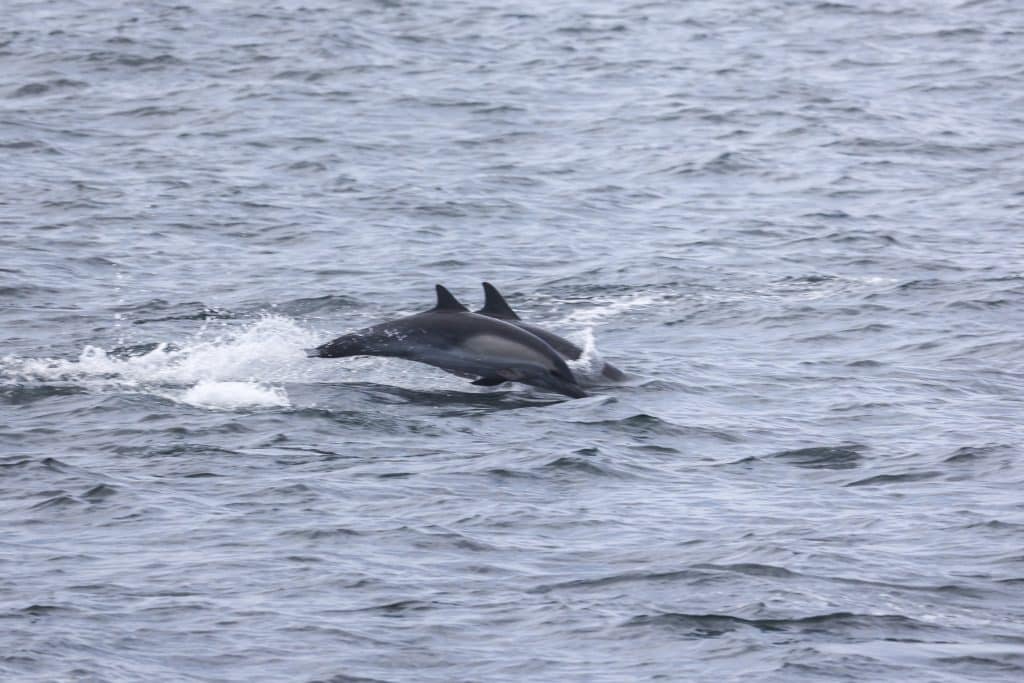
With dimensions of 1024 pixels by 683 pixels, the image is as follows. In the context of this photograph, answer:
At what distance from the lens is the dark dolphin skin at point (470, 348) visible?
1766cm

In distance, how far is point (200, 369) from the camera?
1828cm

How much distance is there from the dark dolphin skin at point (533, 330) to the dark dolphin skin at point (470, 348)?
208 millimetres

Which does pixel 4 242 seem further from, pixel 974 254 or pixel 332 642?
pixel 332 642

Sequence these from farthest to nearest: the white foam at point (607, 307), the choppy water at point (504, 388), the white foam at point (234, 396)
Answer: the white foam at point (607, 307), the white foam at point (234, 396), the choppy water at point (504, 388)

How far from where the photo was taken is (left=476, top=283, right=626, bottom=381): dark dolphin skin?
1806 centimetres

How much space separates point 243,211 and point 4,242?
141 inches

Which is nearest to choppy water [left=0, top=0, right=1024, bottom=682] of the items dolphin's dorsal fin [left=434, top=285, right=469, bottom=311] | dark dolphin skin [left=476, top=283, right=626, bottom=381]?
dark dolphin skin [left=476, top=283, right=626, bottom=381]

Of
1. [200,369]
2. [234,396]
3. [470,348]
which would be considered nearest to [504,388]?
[470,348]

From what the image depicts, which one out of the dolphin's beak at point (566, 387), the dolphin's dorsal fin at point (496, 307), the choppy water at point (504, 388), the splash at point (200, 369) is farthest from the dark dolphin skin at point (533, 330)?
the splash at point (200, 369)

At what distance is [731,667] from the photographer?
1122 cm

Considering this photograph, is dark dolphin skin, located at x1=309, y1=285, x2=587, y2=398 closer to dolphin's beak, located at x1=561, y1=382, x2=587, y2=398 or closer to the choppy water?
dolphin's beak, located at x1=561, y1=382, x2=587, y2=398

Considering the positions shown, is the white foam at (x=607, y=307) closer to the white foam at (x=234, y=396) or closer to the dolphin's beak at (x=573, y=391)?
the dolphin's beak at (x=573, y=391)

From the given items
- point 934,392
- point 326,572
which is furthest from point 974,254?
point 326,572

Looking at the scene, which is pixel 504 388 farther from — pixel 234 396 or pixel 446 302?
pixel 234 396
